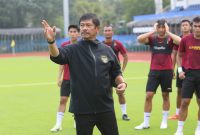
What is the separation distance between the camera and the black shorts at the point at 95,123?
18.2 feet

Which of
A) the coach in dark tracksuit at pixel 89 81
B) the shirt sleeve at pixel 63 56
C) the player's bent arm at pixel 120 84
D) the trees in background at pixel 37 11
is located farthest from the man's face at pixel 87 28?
the trees in background at pixel 37 11

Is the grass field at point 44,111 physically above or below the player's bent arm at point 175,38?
below

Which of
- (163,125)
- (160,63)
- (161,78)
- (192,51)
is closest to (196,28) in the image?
(192,51)

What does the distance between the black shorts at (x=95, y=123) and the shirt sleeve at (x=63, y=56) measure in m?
0.66

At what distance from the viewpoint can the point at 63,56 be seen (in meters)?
5.52

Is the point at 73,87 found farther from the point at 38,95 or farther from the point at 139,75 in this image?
the point at 139,75

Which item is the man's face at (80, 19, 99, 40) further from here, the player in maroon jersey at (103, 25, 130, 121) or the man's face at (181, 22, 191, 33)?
the player in maroon jersey at (103, 25, 130, 121)

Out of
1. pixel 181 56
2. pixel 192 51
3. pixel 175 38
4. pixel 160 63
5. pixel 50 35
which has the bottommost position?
pixel 160 63

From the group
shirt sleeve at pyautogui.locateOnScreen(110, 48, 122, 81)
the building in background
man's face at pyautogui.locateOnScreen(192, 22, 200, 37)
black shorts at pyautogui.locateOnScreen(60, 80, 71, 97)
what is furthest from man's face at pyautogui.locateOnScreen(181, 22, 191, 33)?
the building in background

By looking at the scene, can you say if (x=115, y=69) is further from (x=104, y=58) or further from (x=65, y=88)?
(x=65, y=88)

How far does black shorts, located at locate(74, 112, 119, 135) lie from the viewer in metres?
5.55

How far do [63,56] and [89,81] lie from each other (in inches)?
16.5

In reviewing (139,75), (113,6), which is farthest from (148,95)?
(113,6)

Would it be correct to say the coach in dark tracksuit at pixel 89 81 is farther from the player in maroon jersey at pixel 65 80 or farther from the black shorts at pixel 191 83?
the player in maroon jersey at pixel 65 80
